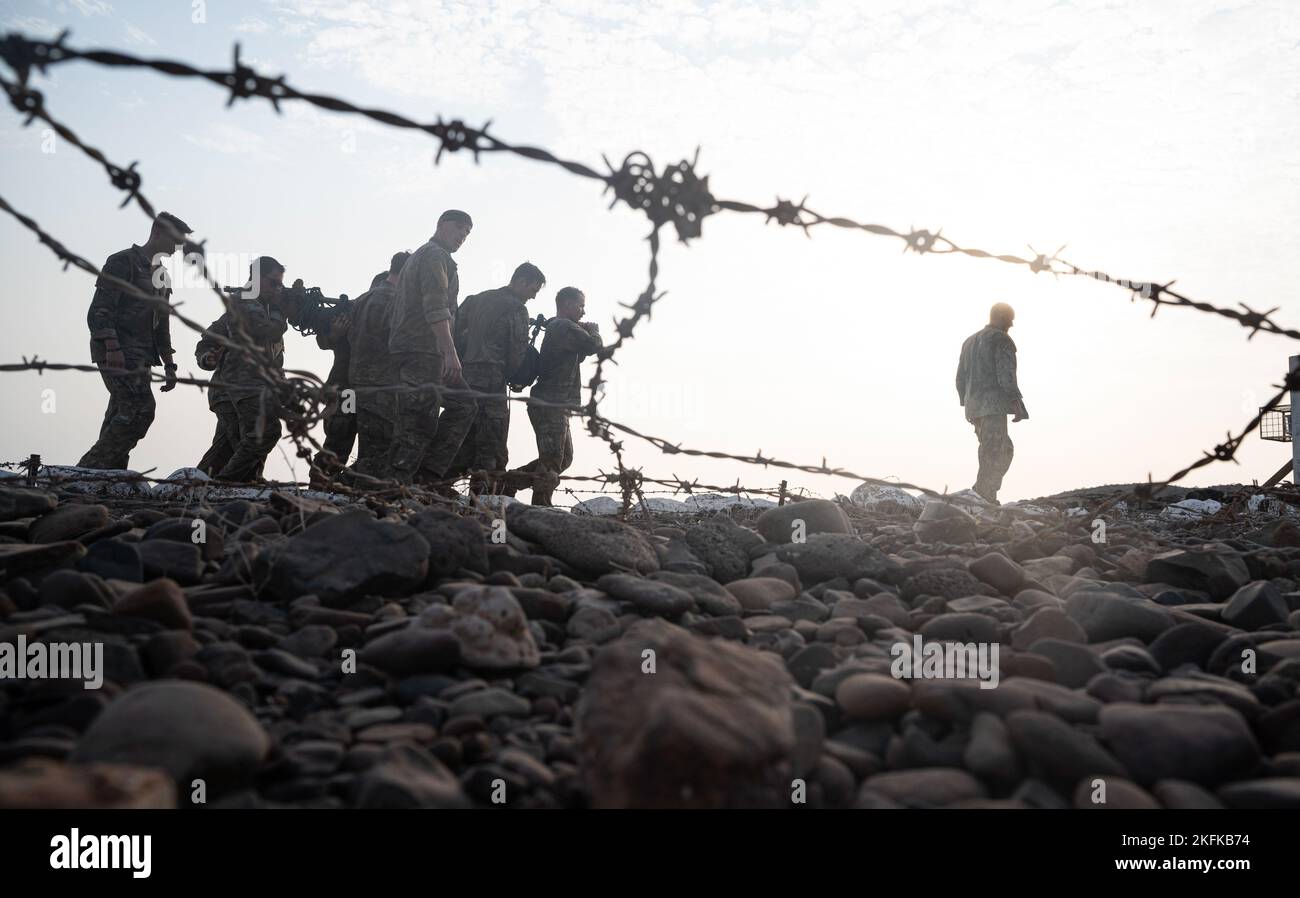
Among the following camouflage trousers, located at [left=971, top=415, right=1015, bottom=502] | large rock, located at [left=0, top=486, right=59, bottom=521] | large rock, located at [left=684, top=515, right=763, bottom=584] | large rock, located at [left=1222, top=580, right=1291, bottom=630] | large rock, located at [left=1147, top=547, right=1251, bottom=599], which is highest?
camouflage trousers, located at [left=971, top=415, right=1015, bottom=502]

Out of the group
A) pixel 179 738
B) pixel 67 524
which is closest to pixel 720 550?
pixel 179 738

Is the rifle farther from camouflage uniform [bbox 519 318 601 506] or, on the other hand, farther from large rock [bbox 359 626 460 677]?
large rock [bbox 359 626 460 677]

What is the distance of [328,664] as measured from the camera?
1.82 metres

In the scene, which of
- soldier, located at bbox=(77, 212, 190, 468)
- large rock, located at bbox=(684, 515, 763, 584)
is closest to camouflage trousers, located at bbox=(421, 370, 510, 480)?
soldier, located at bbox=(77, 212, 190, 468)

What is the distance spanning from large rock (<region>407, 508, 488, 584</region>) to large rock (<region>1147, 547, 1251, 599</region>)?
2588 mm

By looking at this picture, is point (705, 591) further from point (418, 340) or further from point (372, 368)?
point (372, 368)

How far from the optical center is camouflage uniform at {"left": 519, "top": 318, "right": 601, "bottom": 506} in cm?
828

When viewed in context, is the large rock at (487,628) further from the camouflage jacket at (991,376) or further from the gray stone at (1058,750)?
the camouflage jacket at (991,376)

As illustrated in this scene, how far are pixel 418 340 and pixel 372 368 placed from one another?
4.51ft

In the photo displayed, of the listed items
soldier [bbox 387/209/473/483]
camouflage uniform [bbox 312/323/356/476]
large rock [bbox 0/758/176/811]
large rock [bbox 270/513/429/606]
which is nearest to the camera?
large rock [bbox 0/758/176/811]

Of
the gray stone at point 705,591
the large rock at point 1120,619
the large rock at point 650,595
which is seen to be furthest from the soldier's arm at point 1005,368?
the large rock at point 650,595

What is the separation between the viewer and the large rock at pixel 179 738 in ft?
3.96

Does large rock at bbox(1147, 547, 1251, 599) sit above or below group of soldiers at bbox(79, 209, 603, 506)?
below
